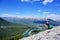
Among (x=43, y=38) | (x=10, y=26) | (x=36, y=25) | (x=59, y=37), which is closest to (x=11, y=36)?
(x=10, y=26)

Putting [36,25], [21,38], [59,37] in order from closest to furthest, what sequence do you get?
[59,37]
[21,38]
[36,25]

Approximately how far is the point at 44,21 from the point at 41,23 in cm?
18

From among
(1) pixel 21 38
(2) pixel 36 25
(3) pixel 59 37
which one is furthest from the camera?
(2) pixel 36 25

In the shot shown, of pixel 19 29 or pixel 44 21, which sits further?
pixel 19 29

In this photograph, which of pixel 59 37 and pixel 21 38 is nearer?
pixel 59 37

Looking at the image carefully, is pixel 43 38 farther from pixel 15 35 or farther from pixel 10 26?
pixel 10 26

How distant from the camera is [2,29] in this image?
24.6 feet

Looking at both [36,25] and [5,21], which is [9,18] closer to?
[5,21]

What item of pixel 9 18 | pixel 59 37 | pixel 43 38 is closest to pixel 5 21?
pixel 9 18

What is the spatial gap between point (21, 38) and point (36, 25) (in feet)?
3.26

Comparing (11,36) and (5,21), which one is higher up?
(5,21)

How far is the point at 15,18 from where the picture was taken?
293 inches

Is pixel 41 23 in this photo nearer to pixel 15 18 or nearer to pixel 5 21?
pixel 15 18

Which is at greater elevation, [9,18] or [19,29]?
[9,18]
